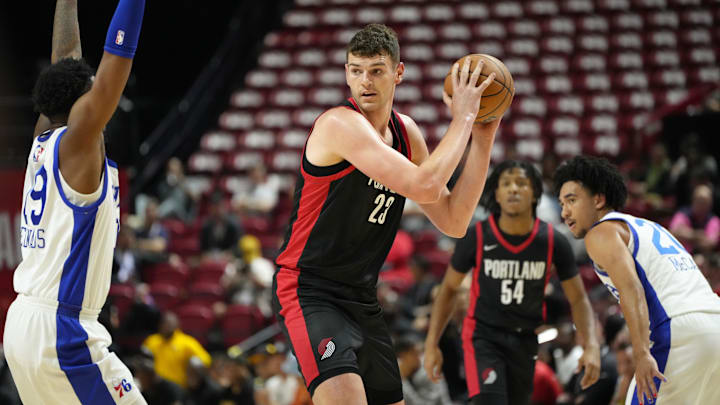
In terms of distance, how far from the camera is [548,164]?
12.4m

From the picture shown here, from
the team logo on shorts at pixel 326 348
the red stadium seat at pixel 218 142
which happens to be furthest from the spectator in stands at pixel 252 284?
the team logo on shorts at pixel 326 348

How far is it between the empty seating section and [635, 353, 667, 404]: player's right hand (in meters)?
11.2

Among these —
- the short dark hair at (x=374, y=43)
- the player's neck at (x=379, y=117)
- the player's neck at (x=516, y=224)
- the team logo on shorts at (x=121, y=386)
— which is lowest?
the team logo on shorts at (x=121, y=386)

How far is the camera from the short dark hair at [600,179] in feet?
15.1

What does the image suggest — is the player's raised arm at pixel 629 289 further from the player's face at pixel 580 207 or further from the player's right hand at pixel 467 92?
the player's right hand at pixel 467 92

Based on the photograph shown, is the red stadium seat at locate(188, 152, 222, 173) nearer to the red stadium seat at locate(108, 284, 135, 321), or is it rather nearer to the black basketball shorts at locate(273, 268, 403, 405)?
the red stadium seat at locate(108, 284, 135, 321)

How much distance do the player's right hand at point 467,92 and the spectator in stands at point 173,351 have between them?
6654mm

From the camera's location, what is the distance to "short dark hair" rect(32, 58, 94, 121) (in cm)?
365

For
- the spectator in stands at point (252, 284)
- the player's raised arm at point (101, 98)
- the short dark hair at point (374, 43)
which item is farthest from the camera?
the spectator in stands at point (252, 284)

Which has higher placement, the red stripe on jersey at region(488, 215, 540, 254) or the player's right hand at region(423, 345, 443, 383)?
the red stripe on jersey at region(488, 215, 540, 254)

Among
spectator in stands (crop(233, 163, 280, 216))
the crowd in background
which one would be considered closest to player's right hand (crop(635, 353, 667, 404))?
the crowd in background

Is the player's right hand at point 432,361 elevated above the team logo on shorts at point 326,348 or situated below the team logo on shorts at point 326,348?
below

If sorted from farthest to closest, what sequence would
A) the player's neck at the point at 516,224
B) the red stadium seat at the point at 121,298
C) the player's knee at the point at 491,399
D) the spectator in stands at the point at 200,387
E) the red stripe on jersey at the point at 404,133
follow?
1. the red stadium seat at the point at 121,298
2. the spectator in stands at the point at 200,387
3. the player's neck at the point at 516,224
4. the player's knee at the point at 491,399
5. the red stripe on jersey at the point at 404,133

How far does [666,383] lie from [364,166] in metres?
1.83
